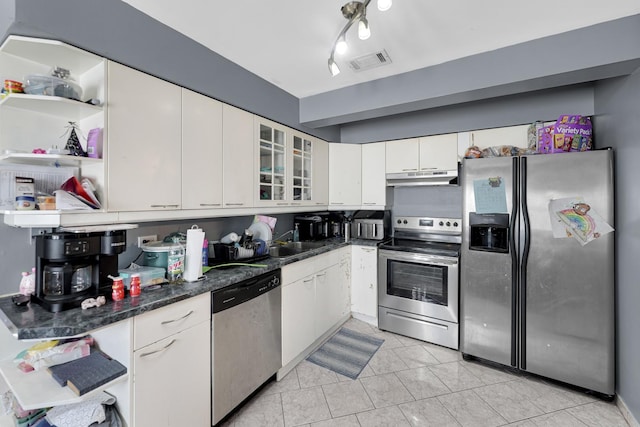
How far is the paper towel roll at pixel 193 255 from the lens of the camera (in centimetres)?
170

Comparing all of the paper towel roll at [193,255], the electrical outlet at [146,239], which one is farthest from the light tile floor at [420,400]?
the electrical outlet at [146,239]

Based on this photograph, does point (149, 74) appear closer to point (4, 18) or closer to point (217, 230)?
point (4, 18)

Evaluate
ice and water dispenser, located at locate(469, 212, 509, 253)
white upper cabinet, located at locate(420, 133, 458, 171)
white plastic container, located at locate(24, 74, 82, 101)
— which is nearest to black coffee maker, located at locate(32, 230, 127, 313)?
white plastic container, located at locate(24, 74, 82, 101)

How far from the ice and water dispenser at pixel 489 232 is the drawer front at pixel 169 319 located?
7.24 feet

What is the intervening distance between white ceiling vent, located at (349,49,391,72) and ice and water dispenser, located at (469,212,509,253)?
1.49 m

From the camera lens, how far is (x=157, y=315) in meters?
1.40

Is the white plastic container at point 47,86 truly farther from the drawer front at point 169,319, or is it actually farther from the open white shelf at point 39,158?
the drawer front at point 169,319

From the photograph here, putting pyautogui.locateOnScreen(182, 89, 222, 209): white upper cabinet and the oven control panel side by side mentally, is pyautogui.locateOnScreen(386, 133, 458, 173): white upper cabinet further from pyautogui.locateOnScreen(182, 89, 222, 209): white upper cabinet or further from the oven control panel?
pyautogui.locateOnScreen(182, 89, 222, 209): white upper cabinet

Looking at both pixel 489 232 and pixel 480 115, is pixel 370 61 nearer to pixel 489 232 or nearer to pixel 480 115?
pixel 480 115

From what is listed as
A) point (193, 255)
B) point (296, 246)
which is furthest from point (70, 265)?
point (296, 246)

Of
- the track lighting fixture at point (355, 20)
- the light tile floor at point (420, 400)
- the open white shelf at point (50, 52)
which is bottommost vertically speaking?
the light tile floor at point (420, 400)

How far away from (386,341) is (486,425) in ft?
3.77

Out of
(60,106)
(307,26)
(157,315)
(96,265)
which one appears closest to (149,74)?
(60,106)

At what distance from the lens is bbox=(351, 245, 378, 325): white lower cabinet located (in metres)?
3.19
